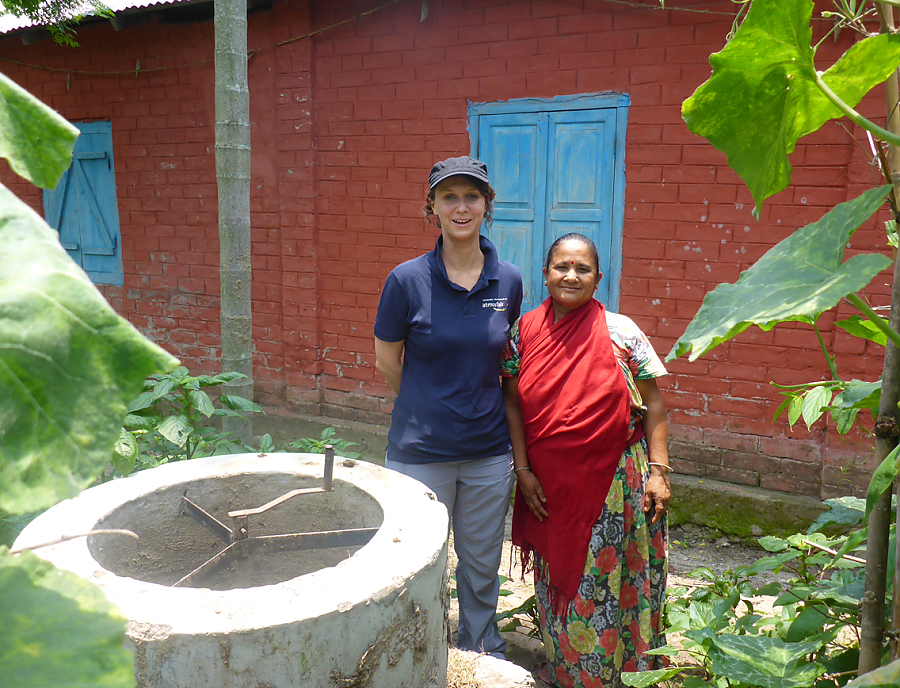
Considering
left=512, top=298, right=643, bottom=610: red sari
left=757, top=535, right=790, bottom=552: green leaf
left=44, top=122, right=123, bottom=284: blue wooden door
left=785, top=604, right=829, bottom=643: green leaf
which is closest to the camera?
left=785, top=604, right=829, bottom=643: green leaf

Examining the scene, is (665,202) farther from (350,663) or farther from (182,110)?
(182,110)

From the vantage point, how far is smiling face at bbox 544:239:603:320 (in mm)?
2619

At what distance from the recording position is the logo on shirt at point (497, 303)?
2686 millimetres

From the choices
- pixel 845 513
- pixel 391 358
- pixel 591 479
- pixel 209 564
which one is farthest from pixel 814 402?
pixel 209 564

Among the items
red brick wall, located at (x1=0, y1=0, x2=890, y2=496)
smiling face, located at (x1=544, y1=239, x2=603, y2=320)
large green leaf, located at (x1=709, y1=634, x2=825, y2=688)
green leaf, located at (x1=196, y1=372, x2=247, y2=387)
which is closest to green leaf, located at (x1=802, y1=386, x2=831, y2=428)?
large green leaf, located at (x1=709, y1=634, x2=825, y2=688)

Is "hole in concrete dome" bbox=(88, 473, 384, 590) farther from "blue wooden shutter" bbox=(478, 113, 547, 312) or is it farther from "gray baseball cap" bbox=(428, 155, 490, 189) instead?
"blue wooden shutter" bbox=(478, 113, 547, 312)

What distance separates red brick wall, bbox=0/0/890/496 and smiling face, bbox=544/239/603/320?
67.2 inches

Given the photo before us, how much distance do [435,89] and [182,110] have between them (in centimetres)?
236

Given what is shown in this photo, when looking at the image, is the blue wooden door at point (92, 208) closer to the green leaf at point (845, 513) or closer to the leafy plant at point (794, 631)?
the leafy plant at point (794, 631)

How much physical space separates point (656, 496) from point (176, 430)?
1.85 m

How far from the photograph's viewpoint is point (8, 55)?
666 centimetres

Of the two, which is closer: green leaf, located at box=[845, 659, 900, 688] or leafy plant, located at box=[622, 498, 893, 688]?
green leaf, located at box=[845, 659, 900, 688]

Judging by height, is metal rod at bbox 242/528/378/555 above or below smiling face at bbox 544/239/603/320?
below

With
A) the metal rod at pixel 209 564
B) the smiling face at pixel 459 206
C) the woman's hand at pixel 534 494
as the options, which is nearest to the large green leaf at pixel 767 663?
the woman's hand at pixel 534 494
